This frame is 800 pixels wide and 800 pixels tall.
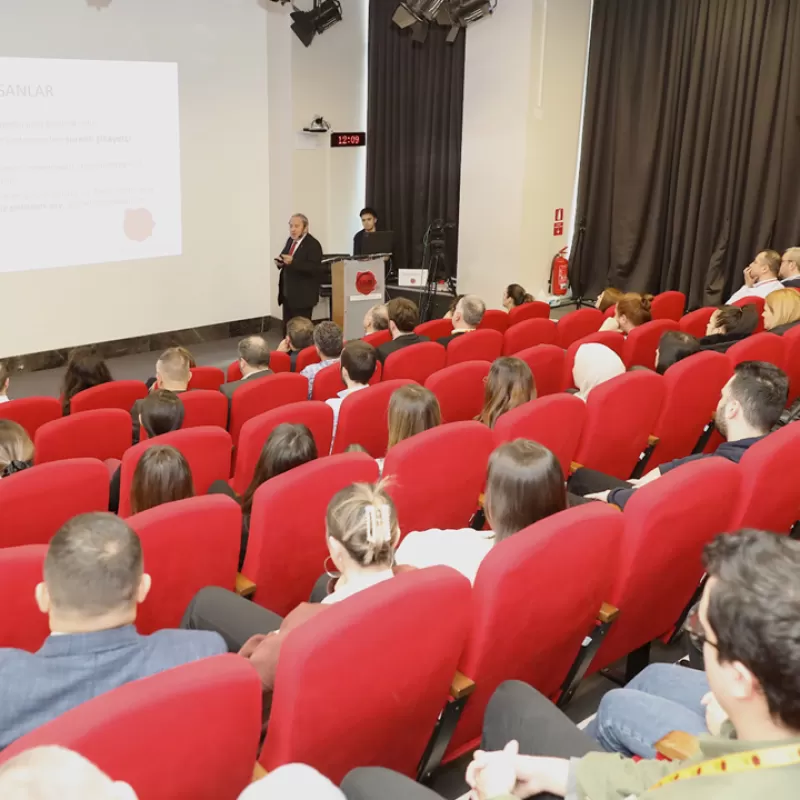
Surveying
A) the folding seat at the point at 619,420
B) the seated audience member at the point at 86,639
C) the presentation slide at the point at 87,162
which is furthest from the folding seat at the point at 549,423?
the presentation slide at the point at 87,162

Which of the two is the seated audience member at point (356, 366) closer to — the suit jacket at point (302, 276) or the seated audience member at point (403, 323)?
the seated audience member at point (403, 323)

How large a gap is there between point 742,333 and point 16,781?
16.5 ft

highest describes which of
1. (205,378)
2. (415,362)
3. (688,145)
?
(688,145)

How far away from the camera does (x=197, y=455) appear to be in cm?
335

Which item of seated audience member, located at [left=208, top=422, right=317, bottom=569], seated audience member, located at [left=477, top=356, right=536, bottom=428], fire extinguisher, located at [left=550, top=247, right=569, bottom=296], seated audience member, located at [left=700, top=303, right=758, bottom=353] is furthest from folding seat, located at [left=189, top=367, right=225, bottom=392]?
fire extinguisher, located at [left=550, top=247, right=569, bottom=296]

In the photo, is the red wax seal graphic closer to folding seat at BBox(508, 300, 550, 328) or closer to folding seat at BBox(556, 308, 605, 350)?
folding seat at BBox(508, 300, 550, 328)

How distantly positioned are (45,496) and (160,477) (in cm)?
44

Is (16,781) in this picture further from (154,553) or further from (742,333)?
(742,333)

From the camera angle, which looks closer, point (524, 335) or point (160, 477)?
point (160, 477)

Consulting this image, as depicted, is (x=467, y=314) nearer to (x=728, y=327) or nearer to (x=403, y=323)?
(x=403, y=323)

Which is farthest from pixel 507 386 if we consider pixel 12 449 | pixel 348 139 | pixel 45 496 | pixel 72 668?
pixel 348 139

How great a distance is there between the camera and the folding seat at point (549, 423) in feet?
10.4

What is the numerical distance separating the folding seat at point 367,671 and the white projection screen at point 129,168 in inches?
244

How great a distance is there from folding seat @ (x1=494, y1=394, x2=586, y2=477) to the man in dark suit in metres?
5.10
